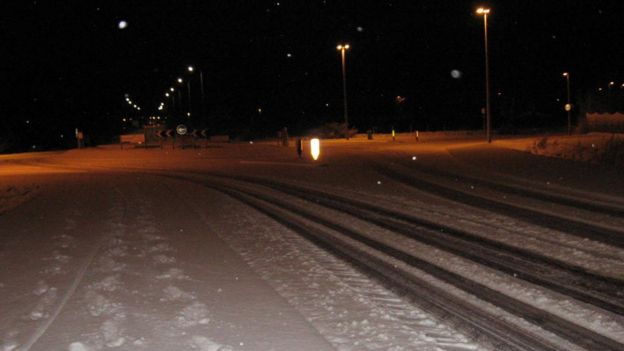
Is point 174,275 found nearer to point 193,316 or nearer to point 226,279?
point 226,279

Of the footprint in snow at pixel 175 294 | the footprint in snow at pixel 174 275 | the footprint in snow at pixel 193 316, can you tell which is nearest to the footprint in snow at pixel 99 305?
the footprint in snow at pixel 175 294

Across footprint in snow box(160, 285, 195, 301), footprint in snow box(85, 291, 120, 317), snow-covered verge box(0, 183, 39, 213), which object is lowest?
footprint in snow box(160, 285, 195, 301)

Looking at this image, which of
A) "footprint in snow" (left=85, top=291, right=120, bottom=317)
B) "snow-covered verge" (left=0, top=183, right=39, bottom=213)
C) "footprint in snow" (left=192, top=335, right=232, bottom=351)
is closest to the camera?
"footprint in snow" (left=192, top=335, right=232, bottom=351)

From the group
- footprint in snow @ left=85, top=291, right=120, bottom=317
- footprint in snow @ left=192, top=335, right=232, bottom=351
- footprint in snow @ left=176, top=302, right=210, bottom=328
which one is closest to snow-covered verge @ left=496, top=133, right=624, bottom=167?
footprint in snow @ left=176, top=302, right=210, bottom=328

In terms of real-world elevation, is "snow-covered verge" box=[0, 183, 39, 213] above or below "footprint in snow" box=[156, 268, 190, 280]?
above

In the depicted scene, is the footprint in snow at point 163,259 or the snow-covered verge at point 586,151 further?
the snow-covered verge at point 586,151

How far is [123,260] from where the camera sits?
10398 mm

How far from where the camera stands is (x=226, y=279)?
912 cm

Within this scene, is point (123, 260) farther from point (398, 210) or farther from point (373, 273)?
point (398, 210)

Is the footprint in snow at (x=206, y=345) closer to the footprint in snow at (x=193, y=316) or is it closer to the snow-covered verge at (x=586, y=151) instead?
the footprint in snow at (x=193, y=316)

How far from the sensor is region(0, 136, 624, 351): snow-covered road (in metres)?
6.69

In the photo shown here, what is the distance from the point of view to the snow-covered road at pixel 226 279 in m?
6.69

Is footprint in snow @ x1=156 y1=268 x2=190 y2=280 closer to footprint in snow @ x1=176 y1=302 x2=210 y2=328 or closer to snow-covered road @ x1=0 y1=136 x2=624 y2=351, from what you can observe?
snow-covered road @ x1=0 y1=136 x2=624 y2=351

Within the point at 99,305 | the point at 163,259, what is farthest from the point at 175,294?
the point at 163,259
